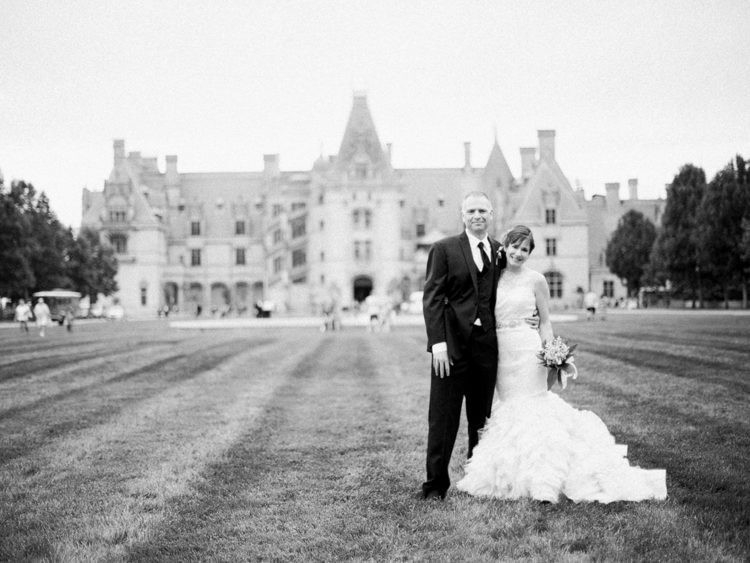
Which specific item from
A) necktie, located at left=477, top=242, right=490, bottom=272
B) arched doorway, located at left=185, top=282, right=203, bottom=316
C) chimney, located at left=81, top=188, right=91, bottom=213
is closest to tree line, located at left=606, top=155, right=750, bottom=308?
necktie, located at left=477, top=242, right=490, bottom=272

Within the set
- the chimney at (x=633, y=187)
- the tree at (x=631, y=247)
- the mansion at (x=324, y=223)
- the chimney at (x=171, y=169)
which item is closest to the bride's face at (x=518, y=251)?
the mansion at (x=324, y=223)

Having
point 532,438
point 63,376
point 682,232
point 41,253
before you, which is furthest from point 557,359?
point 682,232

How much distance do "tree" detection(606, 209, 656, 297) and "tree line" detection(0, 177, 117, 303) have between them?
46618mm

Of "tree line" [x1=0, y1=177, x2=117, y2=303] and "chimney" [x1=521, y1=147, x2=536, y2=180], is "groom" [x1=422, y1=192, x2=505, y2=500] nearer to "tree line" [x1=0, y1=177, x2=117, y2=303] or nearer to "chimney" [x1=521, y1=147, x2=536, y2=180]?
"tree line" [x1=0, y1=177, x2=117, y2=303]

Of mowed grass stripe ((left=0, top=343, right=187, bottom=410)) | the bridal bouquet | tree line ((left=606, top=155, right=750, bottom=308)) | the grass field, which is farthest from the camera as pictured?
tree line ((left=606, top=155, right=750, bottom=308))

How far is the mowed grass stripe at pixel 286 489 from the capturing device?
484 centimetres

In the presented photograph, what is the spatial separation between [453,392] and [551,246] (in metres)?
59.8

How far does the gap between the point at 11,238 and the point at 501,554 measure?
47.6 metres

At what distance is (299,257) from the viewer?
66.9m

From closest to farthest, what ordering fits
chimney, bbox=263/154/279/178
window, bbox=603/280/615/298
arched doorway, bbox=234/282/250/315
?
1. window, bbox=603/280/615/298
2. arched doorway, bbox=234/282/250/315
3. chimney, bbox=263/154/279/178

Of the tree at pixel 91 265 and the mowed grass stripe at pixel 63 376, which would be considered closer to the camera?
the mowed grass stripe at pixel 63 376

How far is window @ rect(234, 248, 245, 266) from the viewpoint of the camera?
7719 centimetres

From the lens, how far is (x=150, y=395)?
1173 centimetres

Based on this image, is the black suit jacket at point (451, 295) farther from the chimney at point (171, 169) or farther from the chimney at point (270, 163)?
→ the chimney at point (171, 169)
